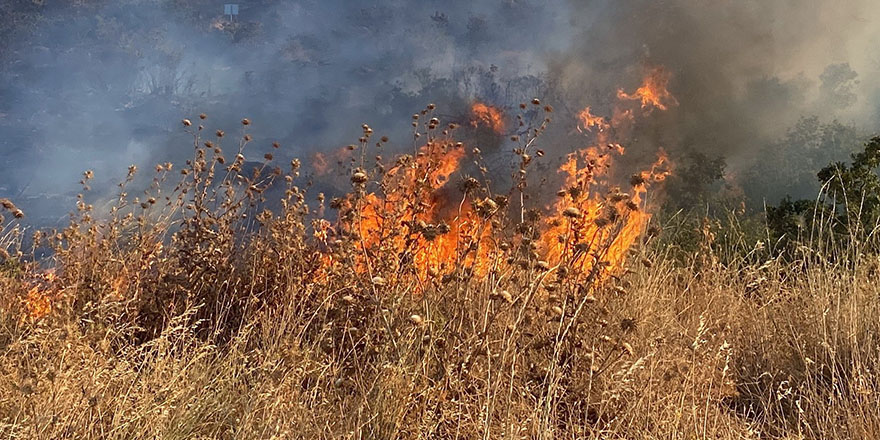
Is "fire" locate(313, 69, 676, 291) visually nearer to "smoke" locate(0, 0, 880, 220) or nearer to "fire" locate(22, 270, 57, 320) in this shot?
"fire" locate(22, 270, 57, 320)

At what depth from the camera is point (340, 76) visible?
870 inches

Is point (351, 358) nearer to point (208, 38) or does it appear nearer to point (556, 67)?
point (556, 67)

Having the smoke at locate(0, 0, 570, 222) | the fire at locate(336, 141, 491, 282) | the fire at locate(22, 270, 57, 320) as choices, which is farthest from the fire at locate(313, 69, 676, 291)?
the smoke at locate(0, 0, 570, 222)

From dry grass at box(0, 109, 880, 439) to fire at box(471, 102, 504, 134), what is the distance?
910 centimetres

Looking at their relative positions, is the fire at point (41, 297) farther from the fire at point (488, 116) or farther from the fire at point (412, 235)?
the fire at point (488, 116)

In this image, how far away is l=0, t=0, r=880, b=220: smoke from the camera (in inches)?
533

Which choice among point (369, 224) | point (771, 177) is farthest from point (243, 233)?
point (771, 177)

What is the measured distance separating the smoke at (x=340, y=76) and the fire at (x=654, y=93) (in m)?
0.17

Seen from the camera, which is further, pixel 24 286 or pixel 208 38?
pixel 208 38

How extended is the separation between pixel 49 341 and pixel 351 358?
1332 mm

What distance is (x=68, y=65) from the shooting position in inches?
1152

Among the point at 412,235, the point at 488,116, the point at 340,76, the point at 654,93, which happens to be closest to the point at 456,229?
the point at 412,235

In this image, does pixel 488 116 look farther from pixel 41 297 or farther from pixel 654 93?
pixel 41 297

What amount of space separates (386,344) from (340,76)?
67.4 feet
